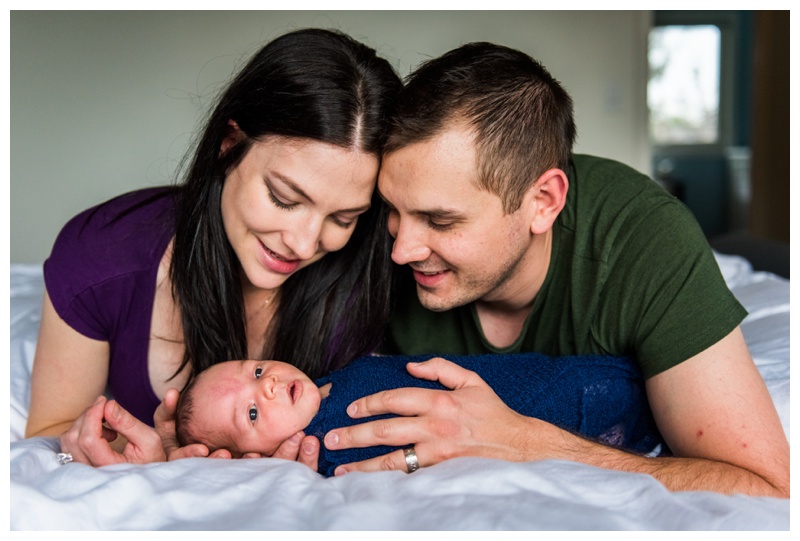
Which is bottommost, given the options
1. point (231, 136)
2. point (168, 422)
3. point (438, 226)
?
point (168, 422)

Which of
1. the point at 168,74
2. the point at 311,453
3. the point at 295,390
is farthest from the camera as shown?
the point at 168,74

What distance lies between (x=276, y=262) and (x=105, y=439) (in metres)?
0.41

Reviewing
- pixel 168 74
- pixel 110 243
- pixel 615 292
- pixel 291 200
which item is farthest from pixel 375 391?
pixel 168 74

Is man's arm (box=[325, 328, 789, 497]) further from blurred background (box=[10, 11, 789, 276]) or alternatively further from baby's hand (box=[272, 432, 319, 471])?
blurred background (box=[10, 11, 789, 276])

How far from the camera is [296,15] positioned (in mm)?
3783

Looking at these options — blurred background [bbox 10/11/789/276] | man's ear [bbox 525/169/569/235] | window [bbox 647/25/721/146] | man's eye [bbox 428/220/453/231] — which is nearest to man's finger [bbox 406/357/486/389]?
man's eye [bbox 428/220/453/231]

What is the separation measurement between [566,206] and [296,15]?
2.62 m

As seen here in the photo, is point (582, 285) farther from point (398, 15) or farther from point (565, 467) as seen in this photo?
point (398, 15)

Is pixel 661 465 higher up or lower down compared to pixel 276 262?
lower down

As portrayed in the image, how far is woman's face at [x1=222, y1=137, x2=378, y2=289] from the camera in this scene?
4.33 ft

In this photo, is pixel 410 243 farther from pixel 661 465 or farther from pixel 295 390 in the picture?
pixel 661 465

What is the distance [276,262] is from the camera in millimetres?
1433

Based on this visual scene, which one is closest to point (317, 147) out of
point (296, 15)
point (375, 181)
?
point (375, 181)

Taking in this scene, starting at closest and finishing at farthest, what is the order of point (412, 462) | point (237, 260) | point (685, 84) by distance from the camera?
point (412, 462) → point (237, 260) → point (685, 84)
